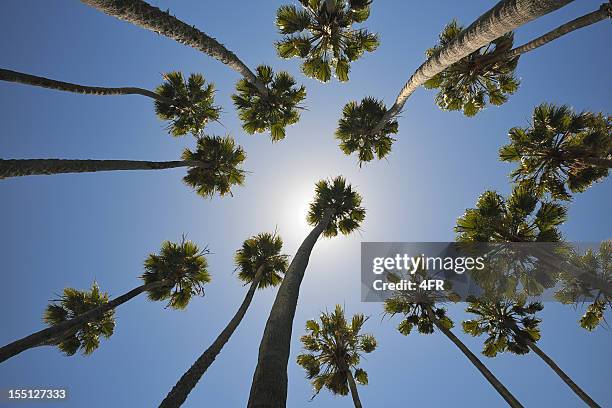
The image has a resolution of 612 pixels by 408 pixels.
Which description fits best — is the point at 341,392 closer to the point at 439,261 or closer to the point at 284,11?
the point at 439,261

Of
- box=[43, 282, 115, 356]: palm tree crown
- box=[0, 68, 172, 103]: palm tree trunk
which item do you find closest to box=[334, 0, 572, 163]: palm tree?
box=[0, 68, 172, 103]: palm tree trunk

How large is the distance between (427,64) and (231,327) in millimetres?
8728

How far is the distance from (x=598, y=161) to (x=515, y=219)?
3276 mm

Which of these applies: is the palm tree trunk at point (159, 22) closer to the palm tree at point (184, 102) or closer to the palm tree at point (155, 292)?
the palm tree at point (184, 102)

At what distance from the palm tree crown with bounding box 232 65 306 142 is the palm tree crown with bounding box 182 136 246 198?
1.47 meters

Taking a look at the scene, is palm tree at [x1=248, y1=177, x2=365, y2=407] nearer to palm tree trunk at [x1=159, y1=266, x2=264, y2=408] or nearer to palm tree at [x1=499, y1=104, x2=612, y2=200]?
palm tree trunk at [x1=159, y1=266, x2=264, y2=408]

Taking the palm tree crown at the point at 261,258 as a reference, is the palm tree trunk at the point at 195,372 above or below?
below

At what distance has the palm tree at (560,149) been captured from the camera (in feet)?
38.2

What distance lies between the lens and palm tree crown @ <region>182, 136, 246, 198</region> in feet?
44.0

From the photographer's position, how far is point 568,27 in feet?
25.2

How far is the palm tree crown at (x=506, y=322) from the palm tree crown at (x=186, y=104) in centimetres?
1337

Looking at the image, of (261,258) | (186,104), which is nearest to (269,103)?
(186,104)

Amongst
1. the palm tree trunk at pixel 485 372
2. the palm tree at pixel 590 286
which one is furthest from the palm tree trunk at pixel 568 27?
the palm tree trunk at pixel 485 372

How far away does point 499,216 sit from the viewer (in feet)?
37.8
